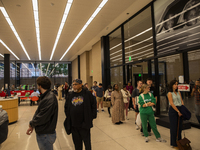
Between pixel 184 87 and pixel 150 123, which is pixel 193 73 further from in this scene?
pixel 150 123

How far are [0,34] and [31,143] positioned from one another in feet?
30.4

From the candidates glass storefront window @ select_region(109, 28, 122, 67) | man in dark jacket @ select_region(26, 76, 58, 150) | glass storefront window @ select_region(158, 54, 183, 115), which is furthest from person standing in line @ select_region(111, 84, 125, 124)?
glass storefront window @ select_region(109, 28, 122, 67)

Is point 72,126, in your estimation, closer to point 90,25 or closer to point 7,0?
point 7,0

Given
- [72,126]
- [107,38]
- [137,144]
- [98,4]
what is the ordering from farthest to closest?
[107,38]
[98,4]
[137,144]
[72,126]

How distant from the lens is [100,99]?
324 inches

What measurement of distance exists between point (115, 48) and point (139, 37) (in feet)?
8.93

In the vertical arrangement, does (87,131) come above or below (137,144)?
above

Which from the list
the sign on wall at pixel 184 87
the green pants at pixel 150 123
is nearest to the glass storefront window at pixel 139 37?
the sign on wall at pixel 184 87

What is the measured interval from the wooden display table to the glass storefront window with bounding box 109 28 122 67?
21.1 feet

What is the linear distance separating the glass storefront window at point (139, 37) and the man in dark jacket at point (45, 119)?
5.86 metres

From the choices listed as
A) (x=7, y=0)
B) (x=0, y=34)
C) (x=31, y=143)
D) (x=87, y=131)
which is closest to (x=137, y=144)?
(x=87, y=131)

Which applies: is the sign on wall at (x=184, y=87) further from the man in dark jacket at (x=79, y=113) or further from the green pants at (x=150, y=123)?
the man in dark jacket at (x=79, y=113)

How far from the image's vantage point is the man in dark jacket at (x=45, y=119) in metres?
2.00

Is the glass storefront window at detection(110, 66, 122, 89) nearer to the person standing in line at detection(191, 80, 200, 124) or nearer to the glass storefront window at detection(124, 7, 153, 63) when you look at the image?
the glass storefront window at detection(124, 7, 153, 63)
